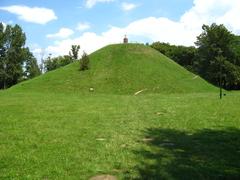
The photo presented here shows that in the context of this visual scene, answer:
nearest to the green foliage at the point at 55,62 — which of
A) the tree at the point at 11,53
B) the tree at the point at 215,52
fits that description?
the tree at the point at 11,53

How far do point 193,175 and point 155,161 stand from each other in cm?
139

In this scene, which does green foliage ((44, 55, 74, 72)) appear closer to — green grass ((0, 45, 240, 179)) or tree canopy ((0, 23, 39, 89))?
tree canopy ((0, 23, 39, 89))

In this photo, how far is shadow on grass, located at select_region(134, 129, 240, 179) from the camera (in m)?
8.76

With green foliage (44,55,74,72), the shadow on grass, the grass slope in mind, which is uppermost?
green foliage (44,55,74,72)

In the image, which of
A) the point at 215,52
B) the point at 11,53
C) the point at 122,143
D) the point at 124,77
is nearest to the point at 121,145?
the point at 122,143

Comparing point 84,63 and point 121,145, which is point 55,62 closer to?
point 84,63

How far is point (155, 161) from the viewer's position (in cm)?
978

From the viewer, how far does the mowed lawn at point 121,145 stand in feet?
29.1

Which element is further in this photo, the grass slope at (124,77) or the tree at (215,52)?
the tree at (215,52)

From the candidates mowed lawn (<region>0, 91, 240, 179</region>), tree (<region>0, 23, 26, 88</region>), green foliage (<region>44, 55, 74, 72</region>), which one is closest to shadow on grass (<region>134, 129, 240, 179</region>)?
mowed lawn (<region>0, 91, 240, 179</region>)

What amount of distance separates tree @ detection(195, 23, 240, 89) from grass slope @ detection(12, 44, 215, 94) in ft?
85.5

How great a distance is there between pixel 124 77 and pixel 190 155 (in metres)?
43.1

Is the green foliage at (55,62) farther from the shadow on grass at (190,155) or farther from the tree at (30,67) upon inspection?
the shadow on grass at (190,155)

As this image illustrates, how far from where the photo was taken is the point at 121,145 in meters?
11.6
